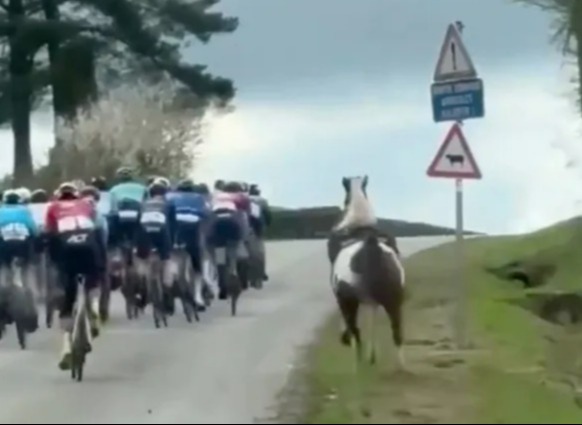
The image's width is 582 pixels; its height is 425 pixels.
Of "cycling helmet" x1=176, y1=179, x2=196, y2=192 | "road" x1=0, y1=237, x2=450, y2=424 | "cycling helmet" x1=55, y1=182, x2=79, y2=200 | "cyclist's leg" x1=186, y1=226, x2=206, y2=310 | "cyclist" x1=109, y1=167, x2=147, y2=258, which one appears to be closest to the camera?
"road" x1=0, y1=237, x2=450, y2=424

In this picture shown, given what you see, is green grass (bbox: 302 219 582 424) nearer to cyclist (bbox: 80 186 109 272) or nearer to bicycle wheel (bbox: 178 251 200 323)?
bicycle wheel (bbox: 178 251 200 323)

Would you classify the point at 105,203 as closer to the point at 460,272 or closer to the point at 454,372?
the point at 460,272

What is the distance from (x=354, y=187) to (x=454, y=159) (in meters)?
1.27

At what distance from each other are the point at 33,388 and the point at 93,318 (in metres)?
2.32

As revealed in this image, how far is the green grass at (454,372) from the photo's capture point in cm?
1750

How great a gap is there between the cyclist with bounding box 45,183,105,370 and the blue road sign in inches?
155

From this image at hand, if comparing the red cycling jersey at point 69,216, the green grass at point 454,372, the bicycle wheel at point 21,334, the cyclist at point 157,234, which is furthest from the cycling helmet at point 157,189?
the red cycling jersey at point 69,216

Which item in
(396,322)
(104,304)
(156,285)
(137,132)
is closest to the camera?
(396,322)

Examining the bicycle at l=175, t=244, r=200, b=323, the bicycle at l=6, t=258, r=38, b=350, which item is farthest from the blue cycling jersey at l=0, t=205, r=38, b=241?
the bicycle at l=175, t=244, r=200, b=323

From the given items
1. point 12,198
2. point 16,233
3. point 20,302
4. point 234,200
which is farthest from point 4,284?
point 234,200

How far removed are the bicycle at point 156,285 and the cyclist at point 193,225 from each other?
60.6 inches

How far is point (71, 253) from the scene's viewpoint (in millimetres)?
23328

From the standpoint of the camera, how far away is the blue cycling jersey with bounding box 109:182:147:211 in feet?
102

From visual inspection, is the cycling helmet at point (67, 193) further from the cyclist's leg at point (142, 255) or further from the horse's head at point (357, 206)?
the cyclist's leg at point (142, 255)
